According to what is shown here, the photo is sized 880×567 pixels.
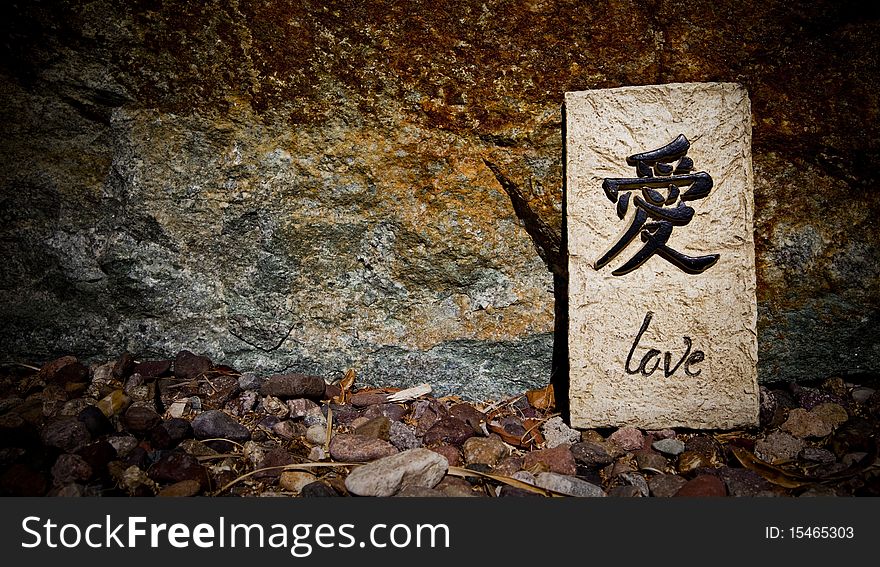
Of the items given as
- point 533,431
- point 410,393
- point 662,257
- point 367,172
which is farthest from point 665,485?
point 367,172

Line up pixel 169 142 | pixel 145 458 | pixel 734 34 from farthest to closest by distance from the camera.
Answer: pixel 169 142
pixel 734 34
pixel 145 458

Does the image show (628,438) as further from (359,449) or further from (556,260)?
(359,449)

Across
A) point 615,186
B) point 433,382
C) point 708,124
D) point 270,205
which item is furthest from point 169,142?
point 708,124

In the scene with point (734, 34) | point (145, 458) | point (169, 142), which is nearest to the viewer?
point (145, 458)

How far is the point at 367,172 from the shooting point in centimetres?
218

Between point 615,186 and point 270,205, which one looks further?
point 270,205

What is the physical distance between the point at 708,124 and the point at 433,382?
1.42 m

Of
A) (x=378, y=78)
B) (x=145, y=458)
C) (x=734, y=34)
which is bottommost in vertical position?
(x=145, y=458)

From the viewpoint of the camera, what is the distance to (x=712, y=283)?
2061 mm

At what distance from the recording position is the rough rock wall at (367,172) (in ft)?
6.73

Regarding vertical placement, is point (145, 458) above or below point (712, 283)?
below

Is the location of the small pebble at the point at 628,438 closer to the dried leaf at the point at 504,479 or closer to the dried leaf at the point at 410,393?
the dried leaf at the point at 504,479

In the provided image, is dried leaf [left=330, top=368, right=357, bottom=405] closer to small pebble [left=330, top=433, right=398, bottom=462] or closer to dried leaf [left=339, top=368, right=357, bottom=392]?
dried leaf [left=339, top=368, right=357, bottom=392]

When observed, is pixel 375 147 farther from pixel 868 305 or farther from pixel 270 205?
pixel 868 305
